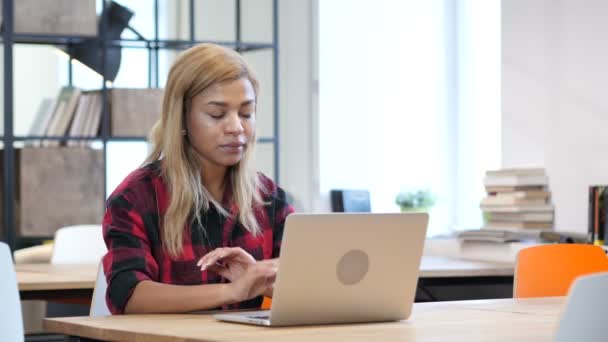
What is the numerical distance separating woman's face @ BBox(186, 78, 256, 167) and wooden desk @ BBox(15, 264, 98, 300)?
1316mm

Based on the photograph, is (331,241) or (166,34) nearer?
(331,241)

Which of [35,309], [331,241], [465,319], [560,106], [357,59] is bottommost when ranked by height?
[35,309]

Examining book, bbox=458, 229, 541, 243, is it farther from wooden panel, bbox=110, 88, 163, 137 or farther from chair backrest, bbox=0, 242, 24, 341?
chair backrest, bbox=0, 242, 24, 341

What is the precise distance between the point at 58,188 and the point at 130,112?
1.88ft

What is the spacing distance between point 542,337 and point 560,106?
10.8 ft

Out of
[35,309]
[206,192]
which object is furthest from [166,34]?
[206,192]

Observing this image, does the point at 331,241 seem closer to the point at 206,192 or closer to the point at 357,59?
the point at 206,192

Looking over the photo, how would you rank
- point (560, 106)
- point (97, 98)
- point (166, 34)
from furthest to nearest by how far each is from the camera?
point (166, 34), point (97, 98), point (560, 106)

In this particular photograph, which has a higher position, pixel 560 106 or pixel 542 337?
pixel 560 106

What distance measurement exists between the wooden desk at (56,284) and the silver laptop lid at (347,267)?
173cm

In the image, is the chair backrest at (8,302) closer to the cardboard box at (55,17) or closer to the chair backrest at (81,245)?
the chair backrest at (81,245)

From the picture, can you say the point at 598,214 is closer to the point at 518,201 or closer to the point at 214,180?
the point at 518,201

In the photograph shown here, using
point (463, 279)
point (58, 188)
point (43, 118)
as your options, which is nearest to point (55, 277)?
point (463, 279)

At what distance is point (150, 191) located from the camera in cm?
250
